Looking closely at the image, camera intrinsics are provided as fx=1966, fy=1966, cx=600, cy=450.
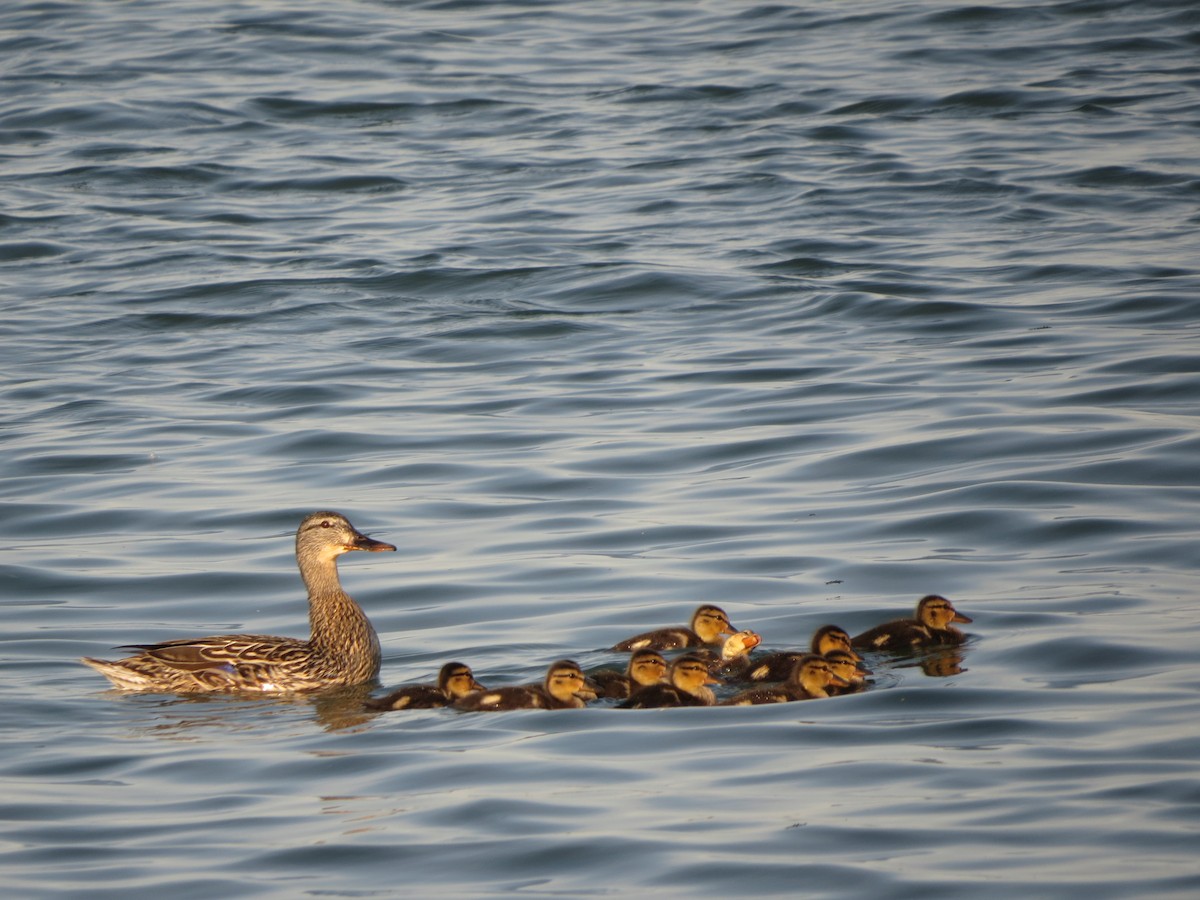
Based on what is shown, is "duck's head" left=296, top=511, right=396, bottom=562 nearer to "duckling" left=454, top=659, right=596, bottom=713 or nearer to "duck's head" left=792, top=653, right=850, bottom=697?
"duckling" left=454, top=659, right=596, bottom=713

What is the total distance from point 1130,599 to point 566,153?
15.6m

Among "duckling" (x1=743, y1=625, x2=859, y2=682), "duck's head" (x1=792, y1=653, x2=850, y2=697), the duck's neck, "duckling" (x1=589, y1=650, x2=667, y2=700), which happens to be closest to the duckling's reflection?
"duckling" (x1=743, y1=625, x2=859, y2=682)

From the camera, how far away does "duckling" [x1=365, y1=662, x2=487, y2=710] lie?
24.9ft

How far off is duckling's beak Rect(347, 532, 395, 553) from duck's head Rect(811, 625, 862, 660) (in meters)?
2.04

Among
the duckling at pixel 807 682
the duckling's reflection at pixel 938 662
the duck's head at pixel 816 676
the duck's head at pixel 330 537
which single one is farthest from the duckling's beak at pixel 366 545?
the duckling's reflection at pixel 938 662

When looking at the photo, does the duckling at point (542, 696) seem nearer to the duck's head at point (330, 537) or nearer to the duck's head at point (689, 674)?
the duck's head at point (689, 674)

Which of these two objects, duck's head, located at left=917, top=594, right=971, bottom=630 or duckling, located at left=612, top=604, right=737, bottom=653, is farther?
duckling, located at left=612, top=604, right=737, bottom=653

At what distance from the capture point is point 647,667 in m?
7.67

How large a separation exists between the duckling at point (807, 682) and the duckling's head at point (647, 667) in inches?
13.2

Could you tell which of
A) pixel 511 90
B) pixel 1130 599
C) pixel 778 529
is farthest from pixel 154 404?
pixel 511 90

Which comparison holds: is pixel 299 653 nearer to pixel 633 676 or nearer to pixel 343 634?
pixel 343 634

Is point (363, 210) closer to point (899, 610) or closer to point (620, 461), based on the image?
point (620, 461)

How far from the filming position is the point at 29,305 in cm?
1739

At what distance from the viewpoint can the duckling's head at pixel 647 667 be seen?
7.67 metres
